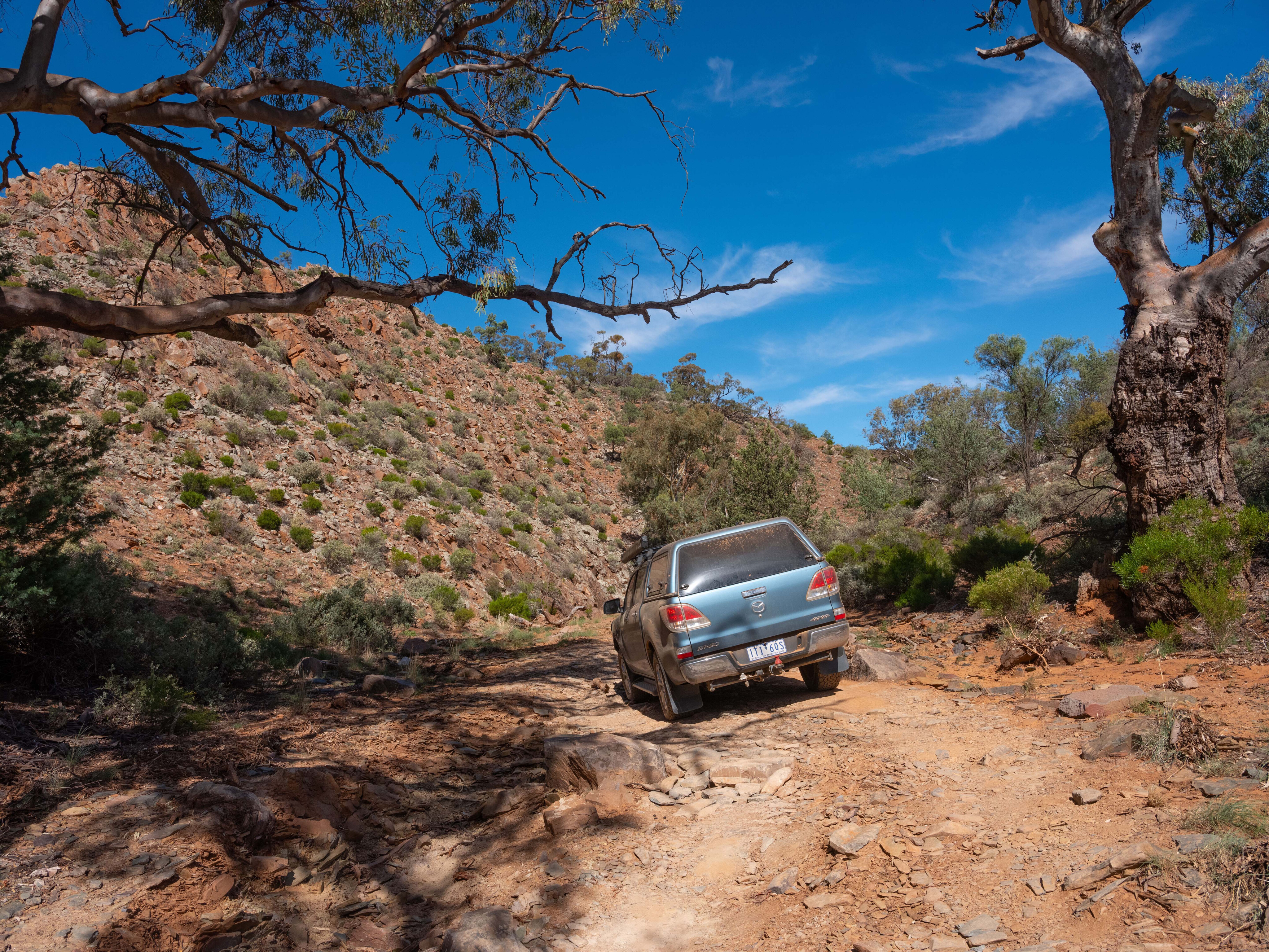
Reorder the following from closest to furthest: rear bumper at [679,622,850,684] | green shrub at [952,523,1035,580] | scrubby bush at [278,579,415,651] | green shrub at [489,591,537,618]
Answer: rear bumper at [679,622,850,684] < green shrub at [952,523,1035,580] < scrubby bush at [278,579,415,651] < green shrub at [489,591,537,618]

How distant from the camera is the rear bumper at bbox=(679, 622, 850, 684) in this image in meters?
7.04

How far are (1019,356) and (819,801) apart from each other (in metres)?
29.1

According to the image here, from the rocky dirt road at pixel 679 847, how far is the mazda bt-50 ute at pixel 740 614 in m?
0.66

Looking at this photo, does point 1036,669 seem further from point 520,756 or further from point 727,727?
point 520,756

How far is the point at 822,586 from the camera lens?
24.1ft

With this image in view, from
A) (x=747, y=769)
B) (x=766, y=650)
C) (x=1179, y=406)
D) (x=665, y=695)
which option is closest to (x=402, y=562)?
(x=665, y=695)

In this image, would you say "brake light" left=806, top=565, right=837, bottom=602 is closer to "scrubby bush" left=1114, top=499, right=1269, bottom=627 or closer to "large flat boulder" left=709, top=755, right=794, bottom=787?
"large flat boulder" left=709, top=755, right=794, bottom=787

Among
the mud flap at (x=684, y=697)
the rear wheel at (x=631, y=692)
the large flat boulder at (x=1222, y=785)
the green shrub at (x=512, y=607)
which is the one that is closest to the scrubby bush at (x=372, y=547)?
the green shrub at (x=512, y=607)

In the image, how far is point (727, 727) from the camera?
712cm

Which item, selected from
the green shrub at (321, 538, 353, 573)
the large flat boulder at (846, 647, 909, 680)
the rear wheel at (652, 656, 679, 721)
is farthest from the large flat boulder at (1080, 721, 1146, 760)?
the green shrub at (321, 538, 353, 573)

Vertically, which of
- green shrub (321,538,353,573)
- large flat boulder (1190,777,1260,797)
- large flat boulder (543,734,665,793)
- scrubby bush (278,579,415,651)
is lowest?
large flat boulder (1190,777,1260,797)

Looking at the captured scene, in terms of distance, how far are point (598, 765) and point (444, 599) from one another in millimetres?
14972

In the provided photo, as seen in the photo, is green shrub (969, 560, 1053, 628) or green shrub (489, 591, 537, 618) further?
green shrub (489, 591, 537, 618)

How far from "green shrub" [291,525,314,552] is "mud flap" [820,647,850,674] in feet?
50.2
